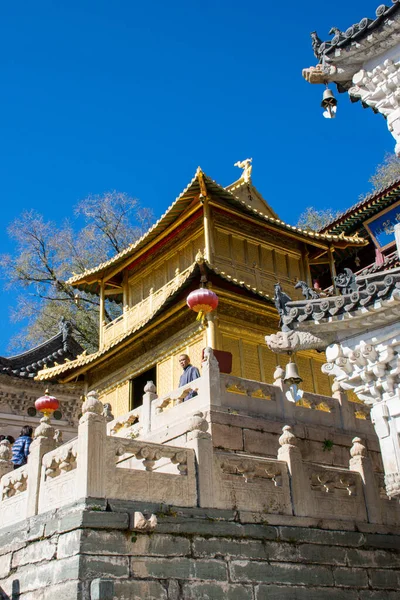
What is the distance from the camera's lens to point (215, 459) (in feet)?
26.7

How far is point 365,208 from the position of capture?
20.7 meters

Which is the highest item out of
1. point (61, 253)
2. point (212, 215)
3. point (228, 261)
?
point (61, 253)

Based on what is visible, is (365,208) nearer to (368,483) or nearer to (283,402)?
(283,402)

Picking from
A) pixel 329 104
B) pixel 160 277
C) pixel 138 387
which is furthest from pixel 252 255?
pixel 329 104

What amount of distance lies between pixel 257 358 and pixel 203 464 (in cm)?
742

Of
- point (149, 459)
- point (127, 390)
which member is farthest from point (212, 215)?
point (149, 459)

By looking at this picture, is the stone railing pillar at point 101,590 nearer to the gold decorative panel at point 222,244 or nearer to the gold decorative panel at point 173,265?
the gold decorative panel at point 222,244

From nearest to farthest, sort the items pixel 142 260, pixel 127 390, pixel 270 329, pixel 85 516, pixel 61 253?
pixel 85 516 → pixel 270 329 → pixel 127 390 → pixel 142 260 → pixel 61 253

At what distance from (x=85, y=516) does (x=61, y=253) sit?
21061mm

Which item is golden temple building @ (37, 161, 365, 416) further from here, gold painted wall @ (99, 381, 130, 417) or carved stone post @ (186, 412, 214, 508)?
carved stone post @ (186, 412, 214, 508)

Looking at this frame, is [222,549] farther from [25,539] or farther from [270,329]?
[270,329]

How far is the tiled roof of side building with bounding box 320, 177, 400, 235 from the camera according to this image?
19.8m

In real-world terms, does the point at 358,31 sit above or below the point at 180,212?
below

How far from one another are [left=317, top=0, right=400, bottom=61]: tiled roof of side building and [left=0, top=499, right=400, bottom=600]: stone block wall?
6.52 meters
